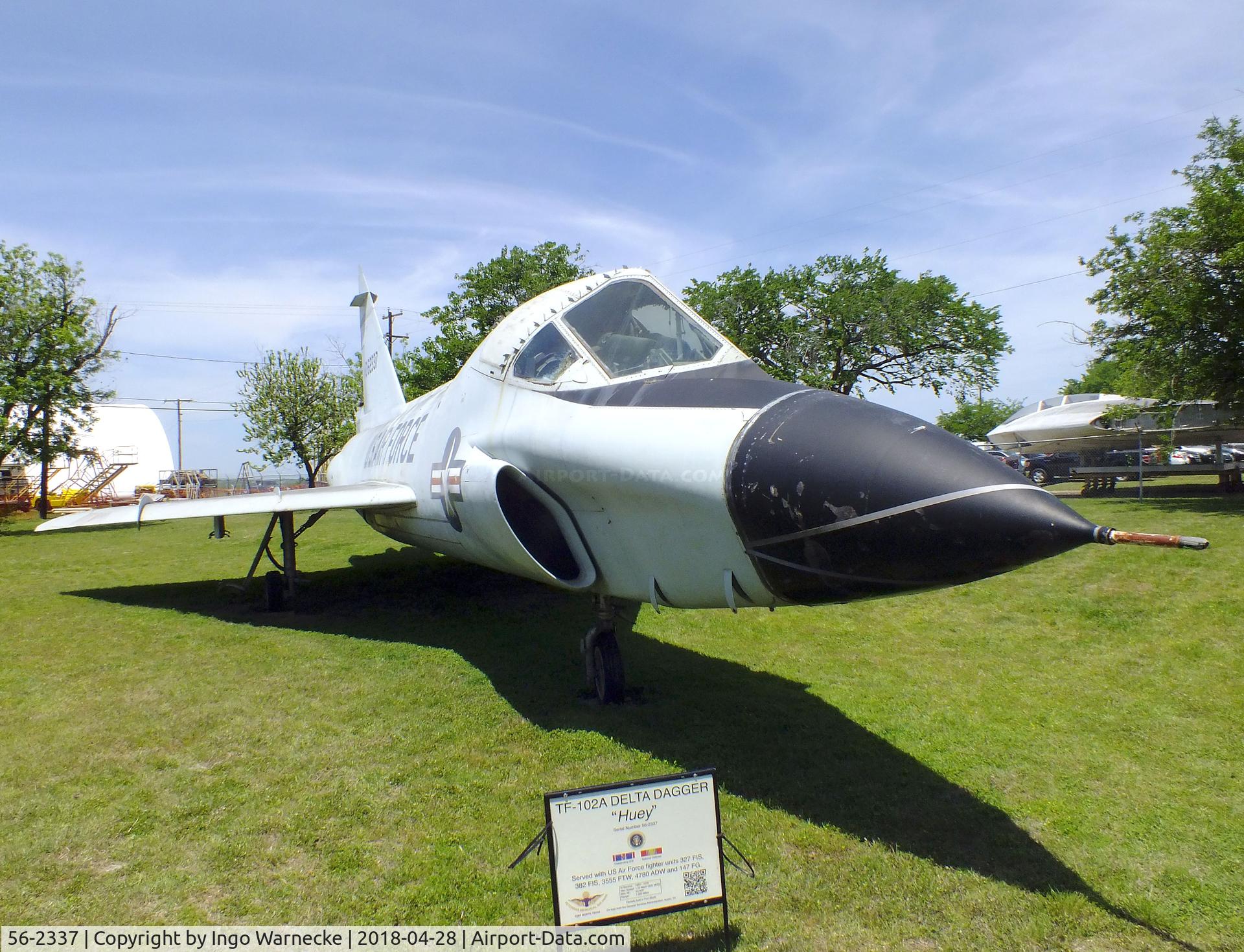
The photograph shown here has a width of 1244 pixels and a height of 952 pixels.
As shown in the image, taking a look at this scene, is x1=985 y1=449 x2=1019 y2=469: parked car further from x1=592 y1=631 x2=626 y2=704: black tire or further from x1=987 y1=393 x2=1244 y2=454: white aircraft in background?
x1=592 y1=631 x2=626 y2=704: black tire

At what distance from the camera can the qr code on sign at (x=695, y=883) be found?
9.52 ft

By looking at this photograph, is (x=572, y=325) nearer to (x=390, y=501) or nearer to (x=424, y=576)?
(x=390, y=501)

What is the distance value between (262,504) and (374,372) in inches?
260

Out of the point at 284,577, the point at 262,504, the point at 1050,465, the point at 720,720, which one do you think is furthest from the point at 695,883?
the point at 1050,465

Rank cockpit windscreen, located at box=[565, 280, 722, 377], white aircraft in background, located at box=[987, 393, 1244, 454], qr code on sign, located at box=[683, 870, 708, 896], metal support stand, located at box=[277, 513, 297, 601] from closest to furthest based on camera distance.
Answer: qr code on sign, located at box=[683, 870, 708, 896]
cockpit windscreen, located at box=[565, 280, 722, 377]
metal support stand, located at box=[277, 513, 297, 601]
white aircraft in background, located at box=[987, 393, 1244, 454]

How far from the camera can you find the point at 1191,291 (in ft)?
56.1

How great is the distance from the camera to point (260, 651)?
7.68 metres

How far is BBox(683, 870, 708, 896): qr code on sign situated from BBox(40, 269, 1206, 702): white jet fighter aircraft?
1308 millimetres

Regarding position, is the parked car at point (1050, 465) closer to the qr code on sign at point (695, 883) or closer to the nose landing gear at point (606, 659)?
the nose landing gear at point (606, 659)

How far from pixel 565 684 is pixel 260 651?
11.4ft

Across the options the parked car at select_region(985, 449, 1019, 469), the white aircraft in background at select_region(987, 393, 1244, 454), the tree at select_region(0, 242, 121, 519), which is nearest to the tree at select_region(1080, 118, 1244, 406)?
the white aircraft in background at select_region(987, 393, 1244, 454)

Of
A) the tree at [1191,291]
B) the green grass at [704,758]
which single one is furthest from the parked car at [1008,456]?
the green grass at [704,758]

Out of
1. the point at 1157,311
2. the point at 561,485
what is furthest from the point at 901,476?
the point at 1157,311

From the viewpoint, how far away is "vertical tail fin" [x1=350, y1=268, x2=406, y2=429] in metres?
13.9
